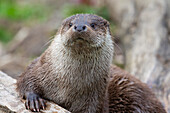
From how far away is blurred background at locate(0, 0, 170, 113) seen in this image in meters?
4.05

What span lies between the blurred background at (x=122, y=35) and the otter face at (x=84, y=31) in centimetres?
27

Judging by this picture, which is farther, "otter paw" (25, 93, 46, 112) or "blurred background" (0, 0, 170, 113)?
"blurred background" (0, 0, 170, 113)

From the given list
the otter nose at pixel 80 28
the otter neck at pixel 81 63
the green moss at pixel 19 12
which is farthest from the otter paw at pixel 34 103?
the green moss at pixel 19 12

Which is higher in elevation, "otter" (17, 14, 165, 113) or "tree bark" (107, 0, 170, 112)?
"tree bark" (107, 0, 170, 112)

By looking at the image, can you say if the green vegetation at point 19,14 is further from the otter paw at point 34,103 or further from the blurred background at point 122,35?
the otter paw at point 34,103

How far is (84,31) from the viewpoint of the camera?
260 centimetres

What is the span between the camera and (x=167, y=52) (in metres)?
4.27

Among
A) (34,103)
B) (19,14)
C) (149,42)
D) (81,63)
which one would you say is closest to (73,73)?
(81,63)

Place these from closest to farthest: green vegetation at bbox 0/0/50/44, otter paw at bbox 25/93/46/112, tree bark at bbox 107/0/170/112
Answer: otter paw at bbox 25/93/46/112, tree bark at bbox 107/0/170/112, green vegetation at bbox 0/0/50/44

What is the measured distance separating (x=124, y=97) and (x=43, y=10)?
19.3ft

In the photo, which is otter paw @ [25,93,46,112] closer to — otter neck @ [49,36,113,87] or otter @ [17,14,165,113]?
otter @ [17,14,165,113]

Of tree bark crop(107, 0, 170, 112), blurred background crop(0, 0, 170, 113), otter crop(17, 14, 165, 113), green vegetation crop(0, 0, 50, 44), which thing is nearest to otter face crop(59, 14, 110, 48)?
otter crop(17, 14, 165, 113)

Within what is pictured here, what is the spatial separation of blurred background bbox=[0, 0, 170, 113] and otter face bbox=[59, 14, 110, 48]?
10.8 inches

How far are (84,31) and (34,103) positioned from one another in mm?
820
